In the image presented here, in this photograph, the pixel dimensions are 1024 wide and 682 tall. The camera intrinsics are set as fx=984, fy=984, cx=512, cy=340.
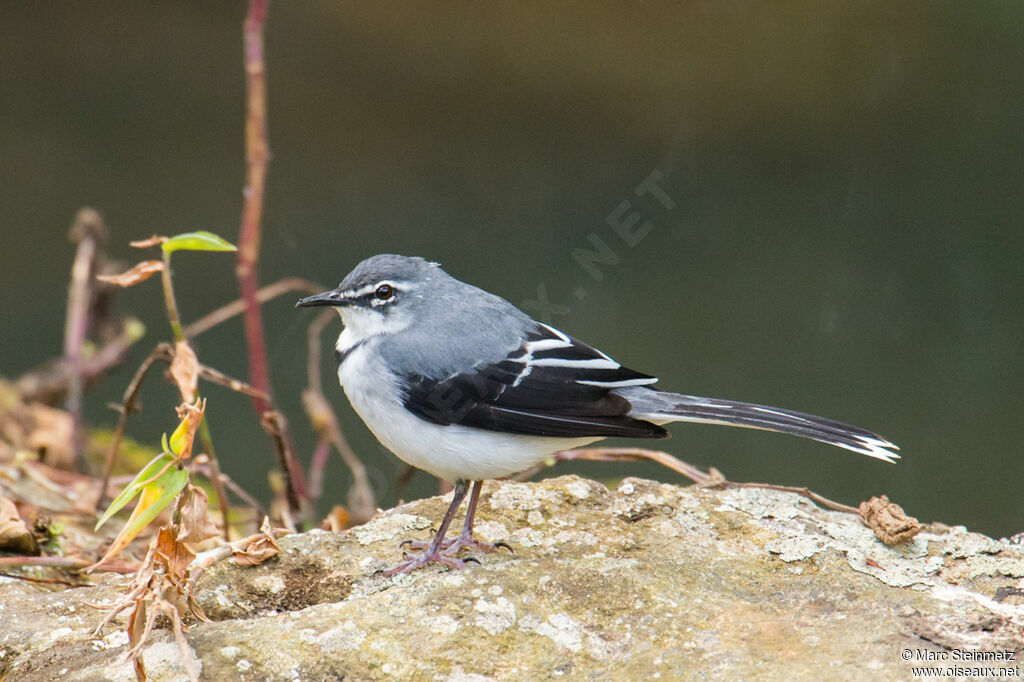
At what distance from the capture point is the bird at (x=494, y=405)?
9.86 ft

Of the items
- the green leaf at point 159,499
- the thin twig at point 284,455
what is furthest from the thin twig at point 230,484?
the green leaf at point 159,499

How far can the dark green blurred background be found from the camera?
14.9ft

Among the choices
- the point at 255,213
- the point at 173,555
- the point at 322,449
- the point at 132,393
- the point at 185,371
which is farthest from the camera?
the point at 322,449

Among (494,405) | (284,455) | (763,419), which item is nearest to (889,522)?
(763,419)

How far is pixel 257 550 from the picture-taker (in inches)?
112

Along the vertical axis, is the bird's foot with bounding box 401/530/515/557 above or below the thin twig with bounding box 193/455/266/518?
above

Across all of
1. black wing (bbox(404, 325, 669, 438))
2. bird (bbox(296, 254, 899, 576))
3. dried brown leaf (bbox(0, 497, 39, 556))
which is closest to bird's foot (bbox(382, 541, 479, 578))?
bird (bbox(296, 254, 899, 576))

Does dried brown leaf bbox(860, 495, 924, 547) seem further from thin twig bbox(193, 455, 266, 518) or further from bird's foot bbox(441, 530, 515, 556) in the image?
thin twig bbox(193, 455, 266, 518)

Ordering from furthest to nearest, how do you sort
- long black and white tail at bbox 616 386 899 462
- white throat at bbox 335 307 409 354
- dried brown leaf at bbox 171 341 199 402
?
white throat at bbox 335 307 409 354 → dried brown leaf at bbox 171 341 199 402 → long black and white tail at bbox 616 386 899 462

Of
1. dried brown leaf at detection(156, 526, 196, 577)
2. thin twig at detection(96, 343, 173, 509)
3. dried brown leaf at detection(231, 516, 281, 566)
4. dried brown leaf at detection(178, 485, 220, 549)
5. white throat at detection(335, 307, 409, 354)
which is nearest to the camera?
dried brown leaf at detection(156, 526, 196, 577)

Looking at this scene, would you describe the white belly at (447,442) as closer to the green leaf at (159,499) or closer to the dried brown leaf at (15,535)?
the green leaf at (159,499)

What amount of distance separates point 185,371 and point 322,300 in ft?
1.67

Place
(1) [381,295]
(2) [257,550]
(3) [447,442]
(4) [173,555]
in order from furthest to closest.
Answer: (1) [381,295] < (3) [447,442] < (2) [257,550] < (4) [173,555]

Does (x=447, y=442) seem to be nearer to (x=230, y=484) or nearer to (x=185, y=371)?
(x=185, y=371)
